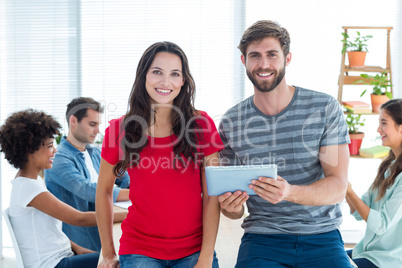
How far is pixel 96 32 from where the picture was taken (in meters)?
3.60

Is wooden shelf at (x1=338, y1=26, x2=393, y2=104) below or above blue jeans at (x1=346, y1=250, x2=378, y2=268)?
above

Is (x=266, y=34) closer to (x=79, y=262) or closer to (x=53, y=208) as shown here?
(x=53, y=208)

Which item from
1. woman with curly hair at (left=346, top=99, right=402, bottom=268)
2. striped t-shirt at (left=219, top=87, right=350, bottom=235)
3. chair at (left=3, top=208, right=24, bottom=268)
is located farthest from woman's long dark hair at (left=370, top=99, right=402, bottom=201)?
chair at (left=3, top=208, right=24, bottom=268)

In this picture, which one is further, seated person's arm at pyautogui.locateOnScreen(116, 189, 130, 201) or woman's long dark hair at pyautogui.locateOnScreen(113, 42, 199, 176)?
seated person's arm at pyautogui.locateOnScreen(116, 189, 130, 201)

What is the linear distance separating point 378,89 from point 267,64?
189cm

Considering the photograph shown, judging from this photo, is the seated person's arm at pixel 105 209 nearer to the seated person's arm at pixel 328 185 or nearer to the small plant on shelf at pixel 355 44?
the seated person's arm at pixel 328 185

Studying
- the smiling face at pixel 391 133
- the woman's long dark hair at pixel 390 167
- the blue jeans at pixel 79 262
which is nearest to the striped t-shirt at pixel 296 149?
the woman's long dark hair at pixel 390 167

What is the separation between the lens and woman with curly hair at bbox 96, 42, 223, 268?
1615mm

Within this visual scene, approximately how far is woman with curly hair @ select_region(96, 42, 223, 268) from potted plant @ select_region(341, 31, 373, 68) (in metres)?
2.09

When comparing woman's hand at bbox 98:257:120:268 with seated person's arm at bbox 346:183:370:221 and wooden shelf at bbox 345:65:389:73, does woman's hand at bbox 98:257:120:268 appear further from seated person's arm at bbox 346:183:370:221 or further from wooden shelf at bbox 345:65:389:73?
wooden shelf at bbox 345:65:389:73

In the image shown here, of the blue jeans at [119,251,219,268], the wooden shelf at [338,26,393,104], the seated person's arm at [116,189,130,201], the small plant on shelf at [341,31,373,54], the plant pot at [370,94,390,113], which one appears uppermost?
the small plant on shelf at [341,31,373,54]

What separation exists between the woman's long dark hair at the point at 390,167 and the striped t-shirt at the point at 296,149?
502 mm

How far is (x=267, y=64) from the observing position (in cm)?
183

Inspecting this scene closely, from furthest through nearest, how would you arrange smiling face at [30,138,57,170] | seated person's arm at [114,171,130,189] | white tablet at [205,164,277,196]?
seated person's arm at [114,171,130,189] < smiling face at [30,138,57,170] < white tablet at [205,164,277,196]
